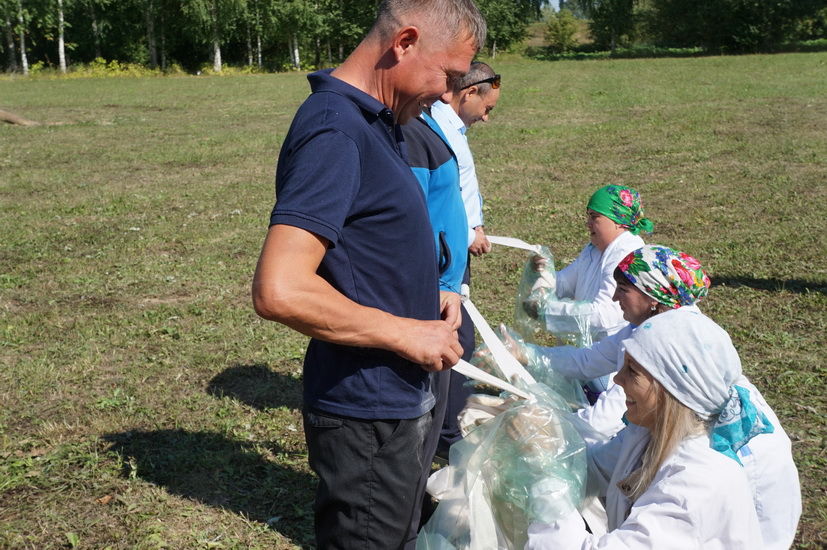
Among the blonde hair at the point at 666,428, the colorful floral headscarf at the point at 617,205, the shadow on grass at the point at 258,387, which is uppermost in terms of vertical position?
the colorful floral headscarf at the point at 617,205

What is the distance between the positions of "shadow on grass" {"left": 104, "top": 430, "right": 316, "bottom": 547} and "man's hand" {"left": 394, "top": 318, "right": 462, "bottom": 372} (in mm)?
1701

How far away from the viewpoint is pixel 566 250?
773cm

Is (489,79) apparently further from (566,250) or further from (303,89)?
(303,89)

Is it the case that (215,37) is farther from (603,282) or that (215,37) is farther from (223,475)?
(603,282)

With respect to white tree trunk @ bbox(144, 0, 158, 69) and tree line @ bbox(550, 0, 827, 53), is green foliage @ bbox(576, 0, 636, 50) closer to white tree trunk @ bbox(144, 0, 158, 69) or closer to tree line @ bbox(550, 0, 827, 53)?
tree line @ bbox(550, 0, 827, 53)

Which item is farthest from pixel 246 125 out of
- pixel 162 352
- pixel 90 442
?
pixel 90 442

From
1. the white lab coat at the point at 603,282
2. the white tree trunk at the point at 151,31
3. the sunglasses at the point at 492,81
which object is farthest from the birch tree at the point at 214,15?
the white lab coat at the point at 603,282

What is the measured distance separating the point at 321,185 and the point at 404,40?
0.51 m

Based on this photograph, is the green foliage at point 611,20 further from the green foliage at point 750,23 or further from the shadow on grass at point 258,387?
the shadow on grass at point 258,387

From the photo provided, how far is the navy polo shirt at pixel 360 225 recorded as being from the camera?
6.06 ft

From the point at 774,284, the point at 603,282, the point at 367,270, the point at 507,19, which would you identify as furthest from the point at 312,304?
the point at 507,19

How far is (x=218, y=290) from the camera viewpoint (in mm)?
6727

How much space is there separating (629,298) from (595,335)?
2.45 ft

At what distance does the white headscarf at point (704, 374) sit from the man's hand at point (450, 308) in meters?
0.54
